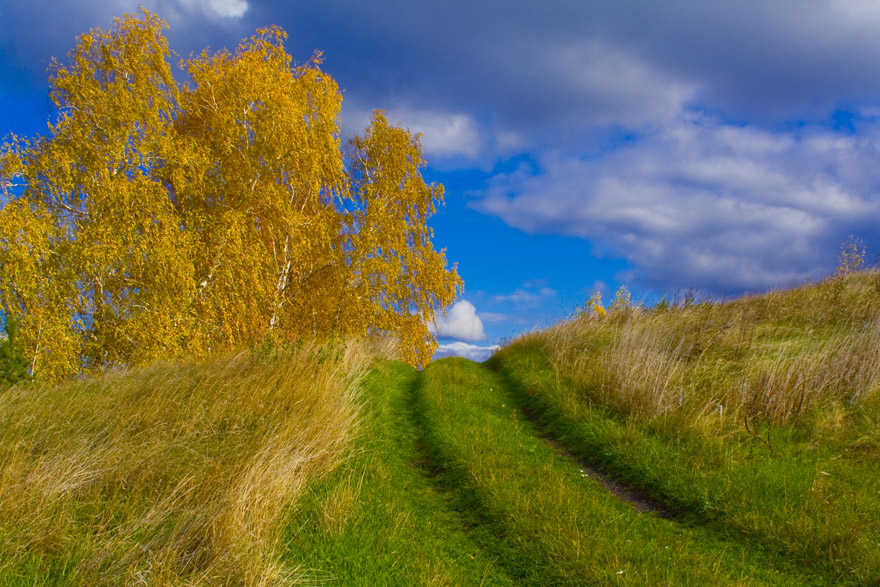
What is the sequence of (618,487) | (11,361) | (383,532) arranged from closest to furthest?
(383,532) → (618,487) → (11,361)

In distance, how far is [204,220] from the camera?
647 inches

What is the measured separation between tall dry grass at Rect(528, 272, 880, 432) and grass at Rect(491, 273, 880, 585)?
0.04 meters

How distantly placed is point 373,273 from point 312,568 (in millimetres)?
16017

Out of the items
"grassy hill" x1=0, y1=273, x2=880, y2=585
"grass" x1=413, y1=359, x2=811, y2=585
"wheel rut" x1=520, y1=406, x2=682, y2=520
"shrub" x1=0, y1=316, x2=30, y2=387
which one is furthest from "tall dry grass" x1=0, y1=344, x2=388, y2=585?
"wheel rut" x1=520, y1=406, x2=682, y2=520

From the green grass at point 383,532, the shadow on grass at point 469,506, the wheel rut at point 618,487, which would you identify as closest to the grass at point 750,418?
the wheel rut at point 618,487

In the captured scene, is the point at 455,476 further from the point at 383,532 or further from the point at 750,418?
the point at 750,418

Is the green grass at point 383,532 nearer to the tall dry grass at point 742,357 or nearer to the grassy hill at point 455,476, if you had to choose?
the grassy hill at point 455,476

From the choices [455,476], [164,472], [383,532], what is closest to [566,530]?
[383,532]

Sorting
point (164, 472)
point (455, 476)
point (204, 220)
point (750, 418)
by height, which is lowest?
point (455, 476)

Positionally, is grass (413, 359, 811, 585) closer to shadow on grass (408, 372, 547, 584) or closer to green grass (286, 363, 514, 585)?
shadow on grass (408, 372, 547, 584)

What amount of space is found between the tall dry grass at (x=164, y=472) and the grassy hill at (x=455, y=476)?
0.03 metres

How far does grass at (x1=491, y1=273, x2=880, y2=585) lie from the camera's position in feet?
20.9

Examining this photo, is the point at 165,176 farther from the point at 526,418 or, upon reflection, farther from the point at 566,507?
the point at 566,507

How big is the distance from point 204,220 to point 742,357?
16.0m
